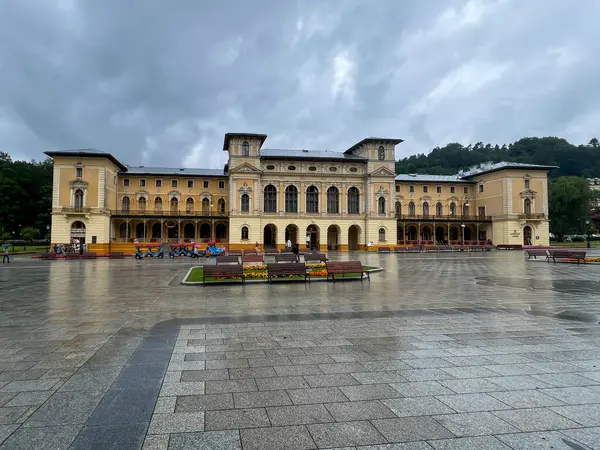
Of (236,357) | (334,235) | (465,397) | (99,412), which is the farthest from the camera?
(334,235)

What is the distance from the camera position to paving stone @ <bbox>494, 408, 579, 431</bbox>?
355cm

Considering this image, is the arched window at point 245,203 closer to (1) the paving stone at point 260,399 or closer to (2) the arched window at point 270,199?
(2) the arched window at point 270,199

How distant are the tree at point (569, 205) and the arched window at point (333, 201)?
46738 mm

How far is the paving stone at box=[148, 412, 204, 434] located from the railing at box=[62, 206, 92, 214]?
51.9 meters

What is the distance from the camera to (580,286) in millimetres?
14023

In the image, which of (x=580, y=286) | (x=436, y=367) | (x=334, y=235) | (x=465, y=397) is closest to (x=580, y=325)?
(x=436, y=367)

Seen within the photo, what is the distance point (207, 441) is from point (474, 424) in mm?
2476

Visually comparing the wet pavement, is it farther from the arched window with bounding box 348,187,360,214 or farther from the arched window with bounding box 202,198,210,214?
the arched window with bounding box 202,198,210,214

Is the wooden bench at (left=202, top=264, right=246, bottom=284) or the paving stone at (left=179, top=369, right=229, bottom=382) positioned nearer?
the paving stone at (left=179, top=369, right=229, bottom=382)

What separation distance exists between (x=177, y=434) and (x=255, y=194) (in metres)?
51.1

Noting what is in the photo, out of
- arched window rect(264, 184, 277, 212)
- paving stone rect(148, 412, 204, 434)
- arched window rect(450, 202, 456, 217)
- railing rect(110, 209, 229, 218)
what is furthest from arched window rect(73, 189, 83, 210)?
arched window rect(450, 202, 456, 217)

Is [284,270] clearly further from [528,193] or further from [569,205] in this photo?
[569,205]

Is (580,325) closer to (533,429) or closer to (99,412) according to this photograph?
(533,429)

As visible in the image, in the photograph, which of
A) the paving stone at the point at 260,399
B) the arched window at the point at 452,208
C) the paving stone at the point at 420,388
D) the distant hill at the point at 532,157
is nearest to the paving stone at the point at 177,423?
the paving stone at the point at 260,399
